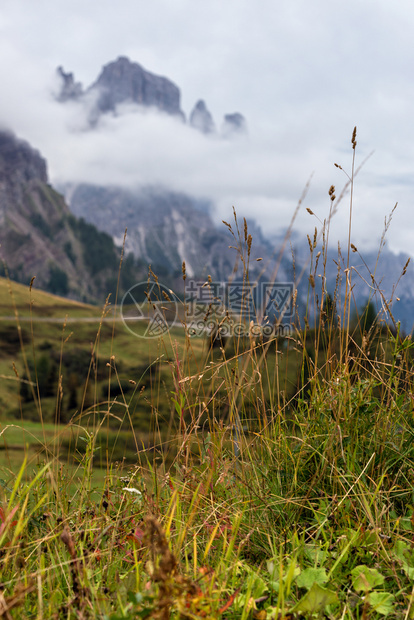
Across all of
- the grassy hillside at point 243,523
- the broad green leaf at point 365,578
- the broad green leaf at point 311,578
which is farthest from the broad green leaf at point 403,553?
the broad green leaf at point 311,578

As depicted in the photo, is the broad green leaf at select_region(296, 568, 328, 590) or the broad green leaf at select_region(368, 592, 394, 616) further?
the broad green leaf at select_region(296, 568, 328, 590)

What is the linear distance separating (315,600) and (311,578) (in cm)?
16

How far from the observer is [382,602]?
65.4 inches

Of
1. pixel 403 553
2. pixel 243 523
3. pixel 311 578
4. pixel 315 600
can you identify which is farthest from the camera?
pixel 243 523

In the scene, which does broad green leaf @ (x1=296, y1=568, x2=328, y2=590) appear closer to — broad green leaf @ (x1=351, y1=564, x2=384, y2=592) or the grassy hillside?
the grassy hillside

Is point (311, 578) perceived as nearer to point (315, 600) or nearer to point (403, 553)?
point (315, 600)

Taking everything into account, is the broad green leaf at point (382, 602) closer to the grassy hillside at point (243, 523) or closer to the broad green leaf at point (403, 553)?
the grassy hillside at point (243, 523)

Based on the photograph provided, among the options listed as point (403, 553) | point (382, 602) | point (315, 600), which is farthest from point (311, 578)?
point (403, 553)

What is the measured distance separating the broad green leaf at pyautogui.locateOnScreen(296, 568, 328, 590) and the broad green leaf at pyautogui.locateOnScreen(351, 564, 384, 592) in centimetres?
13

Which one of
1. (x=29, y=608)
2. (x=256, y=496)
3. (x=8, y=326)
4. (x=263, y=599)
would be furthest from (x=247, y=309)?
(x=8, y=326)

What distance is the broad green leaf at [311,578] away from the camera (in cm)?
178

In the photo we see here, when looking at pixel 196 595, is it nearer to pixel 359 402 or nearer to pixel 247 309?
pixel 359 402

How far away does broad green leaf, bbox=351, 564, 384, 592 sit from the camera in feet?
5.82

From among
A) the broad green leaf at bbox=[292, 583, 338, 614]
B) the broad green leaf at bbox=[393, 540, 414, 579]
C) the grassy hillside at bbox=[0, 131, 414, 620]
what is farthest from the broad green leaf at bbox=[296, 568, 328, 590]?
the broad green leaf at bbox=[393, 540, 414, 579]
